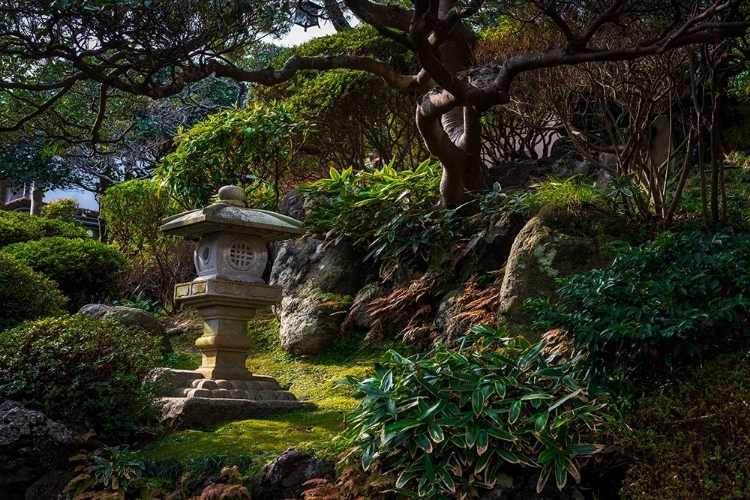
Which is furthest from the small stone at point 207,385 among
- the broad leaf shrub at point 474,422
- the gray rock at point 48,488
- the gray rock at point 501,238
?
the gray rock at point 501,238

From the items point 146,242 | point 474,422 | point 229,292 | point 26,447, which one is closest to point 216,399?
point 229,292

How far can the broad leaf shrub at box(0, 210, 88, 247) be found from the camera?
13.6 meters

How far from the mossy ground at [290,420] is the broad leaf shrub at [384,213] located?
1.22 m

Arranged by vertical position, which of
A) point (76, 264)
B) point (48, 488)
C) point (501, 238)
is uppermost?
point (501, 238)

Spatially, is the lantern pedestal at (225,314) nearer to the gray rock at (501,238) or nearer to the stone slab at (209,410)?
the stone slab at (209,410)

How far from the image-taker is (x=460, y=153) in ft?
30.5

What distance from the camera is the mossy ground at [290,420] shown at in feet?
19.8

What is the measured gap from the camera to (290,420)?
6996 mm

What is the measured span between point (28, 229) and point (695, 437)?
12.3m

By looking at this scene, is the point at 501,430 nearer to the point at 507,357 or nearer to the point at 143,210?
the point at 507,357

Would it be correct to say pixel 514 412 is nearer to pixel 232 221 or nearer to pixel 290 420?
pixel 290 420

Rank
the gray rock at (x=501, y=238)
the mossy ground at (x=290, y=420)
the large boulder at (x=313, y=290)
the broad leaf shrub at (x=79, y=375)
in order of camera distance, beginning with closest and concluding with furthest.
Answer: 1. the mossy ground at (x=290, y=420)
2. the broad leaf shrub at (x=79, y=375)
3. the gray rock at (x=501, y=238)
4. the large boulder at (x=313, y=290)

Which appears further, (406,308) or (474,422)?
(406,308)

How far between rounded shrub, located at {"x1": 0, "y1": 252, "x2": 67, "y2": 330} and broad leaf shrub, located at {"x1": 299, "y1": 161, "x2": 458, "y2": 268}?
3.40 metres
